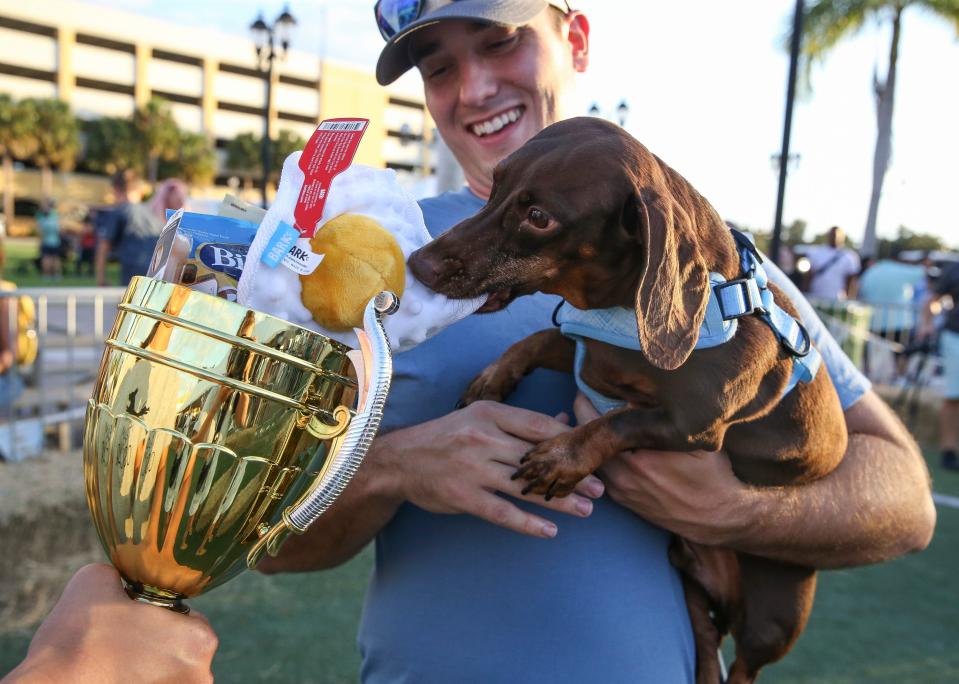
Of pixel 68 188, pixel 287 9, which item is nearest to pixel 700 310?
pixel 287 9

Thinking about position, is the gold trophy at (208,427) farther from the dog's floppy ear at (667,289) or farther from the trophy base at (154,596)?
the dog's floppy ear at (667,289)

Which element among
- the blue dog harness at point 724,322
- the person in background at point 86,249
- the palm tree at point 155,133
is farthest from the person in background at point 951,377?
the palm tree at point 155,133

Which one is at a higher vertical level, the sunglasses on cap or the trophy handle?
the sunglasses on cap

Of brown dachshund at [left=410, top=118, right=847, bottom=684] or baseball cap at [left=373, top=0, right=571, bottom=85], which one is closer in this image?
brown dachshund at [left=410, top=118, right=847, bottom=684]

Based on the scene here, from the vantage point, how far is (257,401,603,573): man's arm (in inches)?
50.9

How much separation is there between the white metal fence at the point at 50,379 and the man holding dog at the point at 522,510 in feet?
11.6

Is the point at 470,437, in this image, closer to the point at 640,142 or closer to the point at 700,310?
the point at 700,310

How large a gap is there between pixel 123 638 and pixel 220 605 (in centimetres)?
302

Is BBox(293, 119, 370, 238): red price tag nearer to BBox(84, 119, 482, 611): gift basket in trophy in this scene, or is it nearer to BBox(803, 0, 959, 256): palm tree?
BBox(84, 119, 482, 611): gift basket in trophy

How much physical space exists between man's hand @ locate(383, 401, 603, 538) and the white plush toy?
28cm

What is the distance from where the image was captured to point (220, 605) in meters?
3.60

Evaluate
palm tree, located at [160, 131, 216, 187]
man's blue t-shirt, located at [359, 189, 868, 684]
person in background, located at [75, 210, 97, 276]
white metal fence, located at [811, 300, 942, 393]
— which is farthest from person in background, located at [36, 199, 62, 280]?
palm tree, located at [160, 131, 216, 187]

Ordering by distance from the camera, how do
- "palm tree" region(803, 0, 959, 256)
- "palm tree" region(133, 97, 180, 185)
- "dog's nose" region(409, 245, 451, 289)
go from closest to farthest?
1. "dog's nose" region(409, 245, 451, 289)
2. "palm tree" region(803, 0, 959, 256)
3. "palm tree" region(133, 97, 180, 185)

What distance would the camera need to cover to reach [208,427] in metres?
0.91
